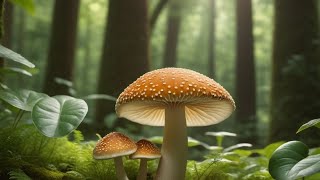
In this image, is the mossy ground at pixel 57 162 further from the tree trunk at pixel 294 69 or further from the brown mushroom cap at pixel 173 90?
the tree trunk at pixel 294 69

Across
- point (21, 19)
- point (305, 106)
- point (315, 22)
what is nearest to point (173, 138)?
point (305, 106)

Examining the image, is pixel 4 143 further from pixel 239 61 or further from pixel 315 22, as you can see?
pixel 239 61

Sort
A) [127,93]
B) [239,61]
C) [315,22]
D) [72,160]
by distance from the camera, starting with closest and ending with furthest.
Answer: [127,93] < [72,160] < [315,22] < [239,61]

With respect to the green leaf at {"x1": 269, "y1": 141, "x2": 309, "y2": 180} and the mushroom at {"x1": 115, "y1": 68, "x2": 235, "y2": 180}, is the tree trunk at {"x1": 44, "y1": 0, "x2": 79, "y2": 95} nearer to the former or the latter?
the mushroom at {"x1": 115, "y1": 68, "x2": 235, "y2": 180}

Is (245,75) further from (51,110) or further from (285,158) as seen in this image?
(51,110)

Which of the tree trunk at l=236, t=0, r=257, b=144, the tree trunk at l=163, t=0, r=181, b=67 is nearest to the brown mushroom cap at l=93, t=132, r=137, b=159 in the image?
the tree trunk at l=236, t=0, r=257, b=144

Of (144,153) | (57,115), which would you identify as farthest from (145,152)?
(57,115)

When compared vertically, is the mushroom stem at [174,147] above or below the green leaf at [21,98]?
below

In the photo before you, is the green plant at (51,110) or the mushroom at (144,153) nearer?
the green plant at (51,110)

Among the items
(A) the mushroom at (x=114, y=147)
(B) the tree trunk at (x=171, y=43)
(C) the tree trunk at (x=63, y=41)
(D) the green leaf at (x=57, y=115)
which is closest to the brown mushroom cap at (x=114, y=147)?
(A) the mushroom at (x=114, y=147)
